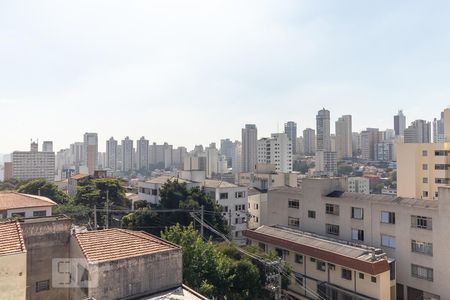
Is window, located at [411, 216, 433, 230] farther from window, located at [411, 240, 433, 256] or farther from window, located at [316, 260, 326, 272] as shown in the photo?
window, located at [316, 260, 326, 272]

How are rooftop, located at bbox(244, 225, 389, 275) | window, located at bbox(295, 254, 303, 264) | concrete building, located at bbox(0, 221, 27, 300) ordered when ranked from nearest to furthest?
1. concrete building, located at bbox(0, 221, 27, 300)
2. rooftop, located at bbox(244, 225, 389, 275)
3. window, located at bbox(295, 254, 303, 264)

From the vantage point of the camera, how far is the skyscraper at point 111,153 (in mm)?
186625

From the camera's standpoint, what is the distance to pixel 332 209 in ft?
97.1

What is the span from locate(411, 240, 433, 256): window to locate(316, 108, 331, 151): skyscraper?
128394 millimetres

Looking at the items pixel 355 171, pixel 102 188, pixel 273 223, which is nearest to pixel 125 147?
pixel 355 171

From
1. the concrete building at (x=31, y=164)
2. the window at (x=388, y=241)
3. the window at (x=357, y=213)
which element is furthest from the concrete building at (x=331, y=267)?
the concrete building at (x=31, y=164)

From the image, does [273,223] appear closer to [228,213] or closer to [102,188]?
[228,213]

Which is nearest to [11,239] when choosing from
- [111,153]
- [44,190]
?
[44,190]

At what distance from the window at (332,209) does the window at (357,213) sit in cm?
144

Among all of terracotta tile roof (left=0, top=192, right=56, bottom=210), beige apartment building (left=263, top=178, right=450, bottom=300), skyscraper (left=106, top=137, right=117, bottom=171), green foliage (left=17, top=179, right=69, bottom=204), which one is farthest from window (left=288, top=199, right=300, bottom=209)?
skyscraper (left=106, top=137, right=117, bottom=171)

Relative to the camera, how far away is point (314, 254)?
1004 inches

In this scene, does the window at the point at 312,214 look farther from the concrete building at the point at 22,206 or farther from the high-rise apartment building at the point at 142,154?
the high-rise apartment building at the point at 142,154

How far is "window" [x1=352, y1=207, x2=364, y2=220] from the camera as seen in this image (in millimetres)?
27625

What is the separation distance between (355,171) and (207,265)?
115863 mm
